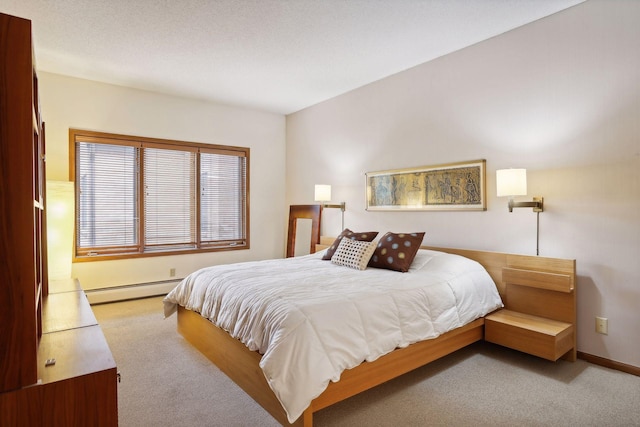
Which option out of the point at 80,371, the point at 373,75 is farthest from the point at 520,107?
the point at 80,371

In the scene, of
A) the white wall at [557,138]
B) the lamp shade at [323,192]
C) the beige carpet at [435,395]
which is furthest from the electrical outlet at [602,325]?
the lamp shade at [323,192]

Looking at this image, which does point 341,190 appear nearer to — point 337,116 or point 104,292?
point 337,116

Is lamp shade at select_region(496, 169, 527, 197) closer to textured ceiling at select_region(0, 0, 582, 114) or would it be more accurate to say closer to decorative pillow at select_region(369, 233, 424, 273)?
decorative pillow at select_region(369, 233, 424, 273)

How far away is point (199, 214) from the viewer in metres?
5.50

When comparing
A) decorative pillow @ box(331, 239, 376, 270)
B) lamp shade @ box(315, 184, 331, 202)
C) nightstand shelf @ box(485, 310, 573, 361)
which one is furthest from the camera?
lamp shade @ box(315, 184, 331, 202)

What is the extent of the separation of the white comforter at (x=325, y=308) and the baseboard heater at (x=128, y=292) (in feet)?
5.88

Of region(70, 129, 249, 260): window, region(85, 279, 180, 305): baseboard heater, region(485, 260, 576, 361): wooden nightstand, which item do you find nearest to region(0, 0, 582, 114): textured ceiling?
region(70, 129, 249, 260): window

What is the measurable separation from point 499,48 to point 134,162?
4.54 metres

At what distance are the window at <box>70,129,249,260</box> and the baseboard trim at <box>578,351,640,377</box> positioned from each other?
14.7 feet

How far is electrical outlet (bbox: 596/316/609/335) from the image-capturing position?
2809 mm

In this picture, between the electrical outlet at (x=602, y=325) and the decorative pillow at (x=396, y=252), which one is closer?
the electrical outlet at (x=602, y=325)

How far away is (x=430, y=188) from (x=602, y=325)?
1884 millimetres

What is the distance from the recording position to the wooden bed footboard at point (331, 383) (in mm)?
2045

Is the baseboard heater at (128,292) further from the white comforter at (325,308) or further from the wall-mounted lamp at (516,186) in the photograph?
the wall-mounted lamp at (516,186)
